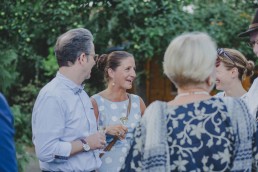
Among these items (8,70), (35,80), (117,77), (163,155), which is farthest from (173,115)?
(35,80)

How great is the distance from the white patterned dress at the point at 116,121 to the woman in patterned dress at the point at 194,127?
68.3 inches

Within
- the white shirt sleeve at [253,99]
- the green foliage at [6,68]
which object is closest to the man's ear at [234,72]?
the white shirt sleeve at [253,99]

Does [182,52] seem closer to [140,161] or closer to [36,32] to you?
[140,161]

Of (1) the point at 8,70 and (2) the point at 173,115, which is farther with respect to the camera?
(1) the point at 8,70

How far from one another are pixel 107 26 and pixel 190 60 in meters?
8.23

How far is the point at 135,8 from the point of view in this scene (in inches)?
394

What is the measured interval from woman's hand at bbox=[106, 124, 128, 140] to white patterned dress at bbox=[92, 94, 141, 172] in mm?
93

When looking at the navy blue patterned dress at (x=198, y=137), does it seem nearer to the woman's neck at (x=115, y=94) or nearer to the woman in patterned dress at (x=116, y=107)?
the woman in patterned dress at (x=116, y=107)

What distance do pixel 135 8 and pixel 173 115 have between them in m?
7.51

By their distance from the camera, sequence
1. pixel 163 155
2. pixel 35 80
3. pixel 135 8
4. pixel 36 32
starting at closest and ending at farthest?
pixel 163 155 → pixel 135 8 → pixel 36 32 → pixel 35 80

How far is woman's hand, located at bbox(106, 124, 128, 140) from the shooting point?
4.30 metres

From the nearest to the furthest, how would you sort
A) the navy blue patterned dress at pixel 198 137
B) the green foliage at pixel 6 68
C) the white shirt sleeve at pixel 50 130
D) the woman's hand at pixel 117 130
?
the navy blue patterned dress at pixel 198 137 < the white shirt sleeve at pixel 50 130 < the woman's hand at pixel 117 130 < the green foliage at pixel 6 68

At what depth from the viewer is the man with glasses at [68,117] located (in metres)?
3.52

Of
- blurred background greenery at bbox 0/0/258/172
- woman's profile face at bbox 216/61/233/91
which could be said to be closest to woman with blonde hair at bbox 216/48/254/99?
woman's profile face at bbox 216/61/233/91
